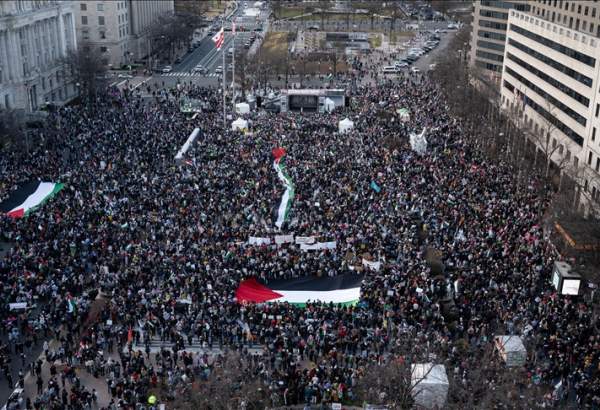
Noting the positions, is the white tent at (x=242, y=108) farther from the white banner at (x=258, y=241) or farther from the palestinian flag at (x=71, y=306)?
the palestinian flag at (x=71, y=306)

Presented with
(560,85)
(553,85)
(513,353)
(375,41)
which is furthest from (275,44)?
(513,353)

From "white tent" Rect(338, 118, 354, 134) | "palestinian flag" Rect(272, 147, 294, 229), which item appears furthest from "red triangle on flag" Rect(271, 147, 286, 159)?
"white tent" Rect(338, 118, 354, 134)

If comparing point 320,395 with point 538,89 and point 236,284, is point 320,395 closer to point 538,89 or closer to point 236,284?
point 236,284

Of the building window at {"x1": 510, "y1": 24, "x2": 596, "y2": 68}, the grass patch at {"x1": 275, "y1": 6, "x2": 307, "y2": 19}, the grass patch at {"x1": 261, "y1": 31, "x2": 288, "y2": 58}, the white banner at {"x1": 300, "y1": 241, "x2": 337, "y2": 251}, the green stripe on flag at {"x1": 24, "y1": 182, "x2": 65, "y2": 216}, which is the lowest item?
the white banner at {"x1": 300, "y1": 241, "x2": 337, "y2": 251}

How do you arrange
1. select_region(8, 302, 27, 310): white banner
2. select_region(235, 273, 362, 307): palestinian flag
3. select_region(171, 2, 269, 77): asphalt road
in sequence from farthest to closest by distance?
select_region(171, 2, 269, 77): asphalt road
select_region(235, 273, 362, 307): palestinian flag
select_region(8, 302, 27, 310): white banner

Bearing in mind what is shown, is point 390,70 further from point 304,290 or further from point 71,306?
point 71,306

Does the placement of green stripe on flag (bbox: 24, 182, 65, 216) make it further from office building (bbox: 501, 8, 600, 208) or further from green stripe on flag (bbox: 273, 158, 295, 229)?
office building (bbox: 501, 8, 600, 208)

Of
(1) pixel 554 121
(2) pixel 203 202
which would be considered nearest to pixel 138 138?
(2) pixel 203 202
